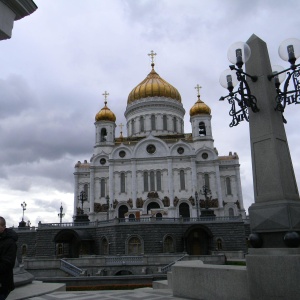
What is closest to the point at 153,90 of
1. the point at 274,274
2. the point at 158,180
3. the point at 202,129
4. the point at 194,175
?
the point at 202,129

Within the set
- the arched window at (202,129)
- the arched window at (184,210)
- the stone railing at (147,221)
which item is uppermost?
the arched window at (202,129)

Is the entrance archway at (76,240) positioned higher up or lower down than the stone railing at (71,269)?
higher up

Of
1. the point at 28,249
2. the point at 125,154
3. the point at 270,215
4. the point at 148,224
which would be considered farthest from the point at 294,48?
the point at 125,154

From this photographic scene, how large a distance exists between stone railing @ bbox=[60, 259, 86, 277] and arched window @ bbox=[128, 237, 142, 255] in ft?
26.2

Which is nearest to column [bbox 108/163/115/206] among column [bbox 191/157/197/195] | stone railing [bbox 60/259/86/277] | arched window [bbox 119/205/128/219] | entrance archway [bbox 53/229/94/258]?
arched window [bbox 119/205/128/219]

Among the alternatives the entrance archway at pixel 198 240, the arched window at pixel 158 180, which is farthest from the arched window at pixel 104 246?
the arched window at pixel 158 180

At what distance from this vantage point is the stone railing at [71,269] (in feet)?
81.2

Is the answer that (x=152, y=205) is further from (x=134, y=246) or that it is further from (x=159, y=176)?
(x=134, y=246)

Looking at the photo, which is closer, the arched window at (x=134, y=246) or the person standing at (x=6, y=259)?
the person standing at (x=6, y=259)

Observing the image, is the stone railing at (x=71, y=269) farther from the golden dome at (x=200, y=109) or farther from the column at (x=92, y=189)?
the golden dome at (x=200, y=109)

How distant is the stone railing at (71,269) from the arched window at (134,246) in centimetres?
798

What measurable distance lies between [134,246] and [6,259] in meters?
28.8

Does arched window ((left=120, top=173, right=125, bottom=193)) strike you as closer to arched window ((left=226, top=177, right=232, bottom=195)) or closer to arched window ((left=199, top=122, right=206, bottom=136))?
arched window ((left=199, top=122, right=206, bottom=136))

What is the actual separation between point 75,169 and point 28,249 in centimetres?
1647
